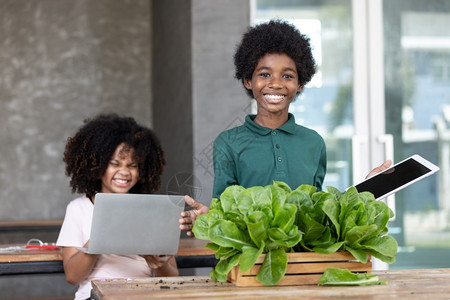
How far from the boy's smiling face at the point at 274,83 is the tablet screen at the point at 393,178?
0.43 metres

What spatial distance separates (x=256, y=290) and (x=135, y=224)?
80 centimetres

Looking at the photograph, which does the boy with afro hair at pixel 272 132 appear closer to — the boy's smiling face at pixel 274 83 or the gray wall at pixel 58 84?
the boy's smiling face at pixel 274 83

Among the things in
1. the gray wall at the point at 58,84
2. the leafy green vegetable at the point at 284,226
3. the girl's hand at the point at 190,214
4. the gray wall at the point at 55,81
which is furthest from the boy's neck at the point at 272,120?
the gray wall at the point at 55,81

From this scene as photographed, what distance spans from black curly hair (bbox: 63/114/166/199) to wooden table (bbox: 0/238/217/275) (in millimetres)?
326

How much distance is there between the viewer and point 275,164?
208cm

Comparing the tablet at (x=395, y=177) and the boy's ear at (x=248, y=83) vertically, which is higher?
the boy's ear at (x=248, y=83)

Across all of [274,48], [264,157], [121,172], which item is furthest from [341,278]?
[121,172]

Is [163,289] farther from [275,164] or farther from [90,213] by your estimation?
[90,213]

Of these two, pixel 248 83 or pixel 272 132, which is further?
pixel 248 83

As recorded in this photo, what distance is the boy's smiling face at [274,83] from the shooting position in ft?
6.92

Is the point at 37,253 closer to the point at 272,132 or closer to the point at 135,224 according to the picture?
the point at 135,224

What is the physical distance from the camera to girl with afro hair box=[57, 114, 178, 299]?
2.39 meters

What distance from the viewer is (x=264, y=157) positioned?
2082 millimetres

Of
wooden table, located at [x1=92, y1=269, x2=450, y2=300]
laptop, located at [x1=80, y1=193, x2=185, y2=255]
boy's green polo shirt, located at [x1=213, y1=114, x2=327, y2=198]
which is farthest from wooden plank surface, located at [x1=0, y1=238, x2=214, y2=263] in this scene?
wooden table, located at [x1=92, y1=269, x2=450, y2=300]
